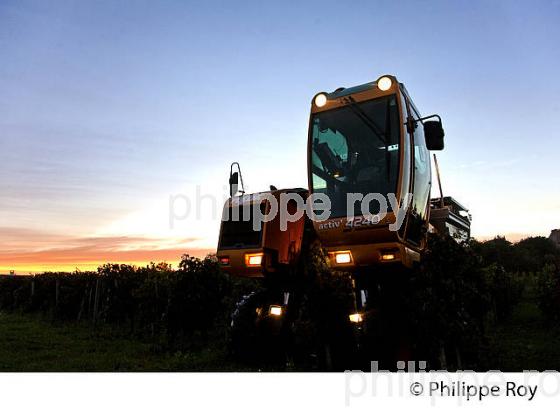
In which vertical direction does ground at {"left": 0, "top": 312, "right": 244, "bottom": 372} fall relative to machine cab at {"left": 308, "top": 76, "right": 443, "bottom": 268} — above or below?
below

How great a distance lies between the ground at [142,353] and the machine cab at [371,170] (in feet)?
8.64

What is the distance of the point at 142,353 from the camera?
10250 mm

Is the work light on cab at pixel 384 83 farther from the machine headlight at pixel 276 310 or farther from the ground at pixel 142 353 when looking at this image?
the ground at pixel 142 353

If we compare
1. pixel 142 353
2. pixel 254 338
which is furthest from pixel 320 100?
pixel 142 353

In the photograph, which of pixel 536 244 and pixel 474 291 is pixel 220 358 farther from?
pixel 536 244

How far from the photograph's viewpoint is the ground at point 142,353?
805cm

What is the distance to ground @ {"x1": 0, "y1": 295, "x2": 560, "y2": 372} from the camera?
805cm

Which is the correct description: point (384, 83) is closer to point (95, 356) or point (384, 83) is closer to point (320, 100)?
point (320, 100)

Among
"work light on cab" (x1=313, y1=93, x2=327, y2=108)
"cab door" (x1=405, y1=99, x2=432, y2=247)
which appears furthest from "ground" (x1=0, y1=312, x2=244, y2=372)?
"work light on cab" (x1=313, y1=93, x2=327, y2=108)

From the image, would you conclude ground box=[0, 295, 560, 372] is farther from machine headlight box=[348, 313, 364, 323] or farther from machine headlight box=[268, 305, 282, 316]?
machine headlight box=[348, 313, 364, 323]

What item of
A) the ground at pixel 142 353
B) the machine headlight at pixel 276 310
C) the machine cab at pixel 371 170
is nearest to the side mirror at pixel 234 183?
the machine cab at pixel 371 170

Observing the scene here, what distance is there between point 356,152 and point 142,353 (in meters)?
7.11

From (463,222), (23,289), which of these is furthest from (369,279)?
(23,289)

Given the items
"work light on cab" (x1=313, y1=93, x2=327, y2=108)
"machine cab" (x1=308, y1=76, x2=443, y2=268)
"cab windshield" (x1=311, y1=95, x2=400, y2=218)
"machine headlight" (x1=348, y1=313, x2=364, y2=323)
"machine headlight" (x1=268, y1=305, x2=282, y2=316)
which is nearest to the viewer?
"machine cab" (x1=308, y1=76, x2=443, y2=268)
